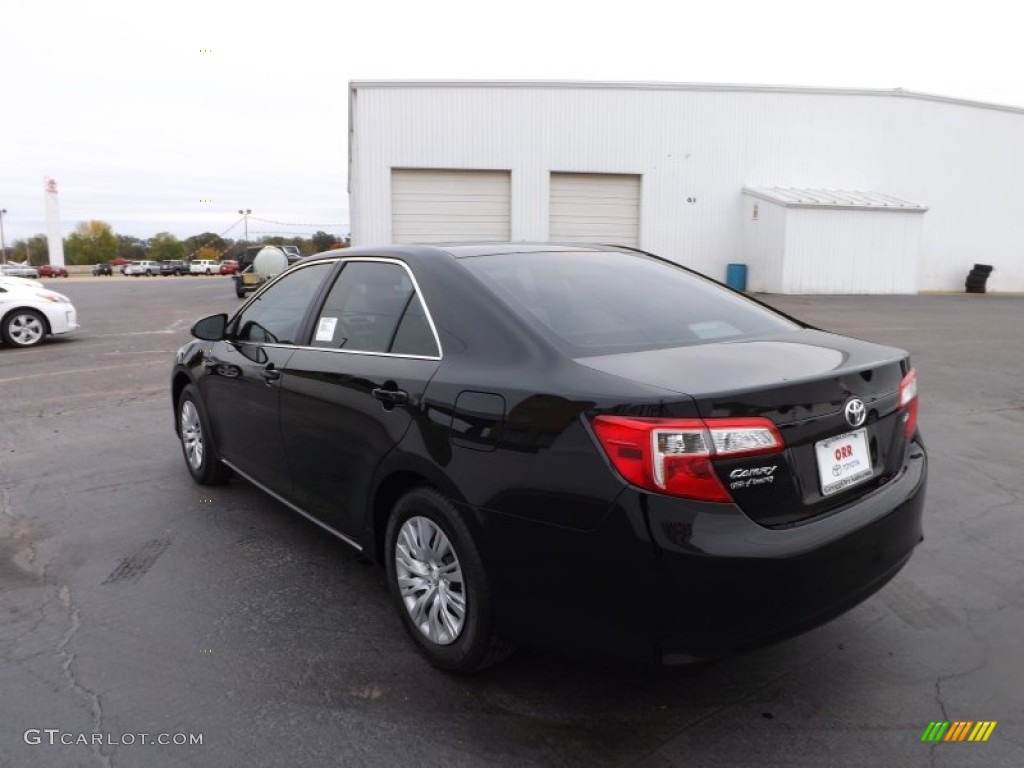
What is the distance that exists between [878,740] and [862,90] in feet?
97.2

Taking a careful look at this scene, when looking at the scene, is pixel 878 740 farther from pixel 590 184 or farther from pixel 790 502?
pixel 590 184

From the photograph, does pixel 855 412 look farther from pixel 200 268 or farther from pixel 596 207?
pixel 200 268

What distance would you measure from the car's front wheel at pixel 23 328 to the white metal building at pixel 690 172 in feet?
44.8

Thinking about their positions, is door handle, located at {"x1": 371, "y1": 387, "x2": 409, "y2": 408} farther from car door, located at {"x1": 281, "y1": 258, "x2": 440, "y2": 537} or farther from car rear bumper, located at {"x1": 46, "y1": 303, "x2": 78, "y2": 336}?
car rear bumper, located at {"x1": 46, "y1": 303, "x2": 78, "y2": 336}

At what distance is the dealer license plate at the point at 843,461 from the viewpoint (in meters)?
2.51

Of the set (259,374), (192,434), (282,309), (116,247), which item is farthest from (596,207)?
(116,247)

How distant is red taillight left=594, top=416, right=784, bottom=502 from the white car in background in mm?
13572

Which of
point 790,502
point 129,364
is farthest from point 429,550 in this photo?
point 129,364

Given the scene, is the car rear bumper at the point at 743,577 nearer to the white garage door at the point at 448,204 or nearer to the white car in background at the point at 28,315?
the white car in background at the point at 28,315

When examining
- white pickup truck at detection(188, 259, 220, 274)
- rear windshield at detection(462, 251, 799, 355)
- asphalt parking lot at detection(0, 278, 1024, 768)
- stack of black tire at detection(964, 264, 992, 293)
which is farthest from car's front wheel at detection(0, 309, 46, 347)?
white pickup truck at detection(188, 259, 220, 274)

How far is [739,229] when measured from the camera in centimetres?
2806

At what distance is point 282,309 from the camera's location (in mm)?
4285

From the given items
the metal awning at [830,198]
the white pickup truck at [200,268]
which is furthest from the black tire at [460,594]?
the white pickup truck at [200,268]

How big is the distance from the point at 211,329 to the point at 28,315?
34.1ft
